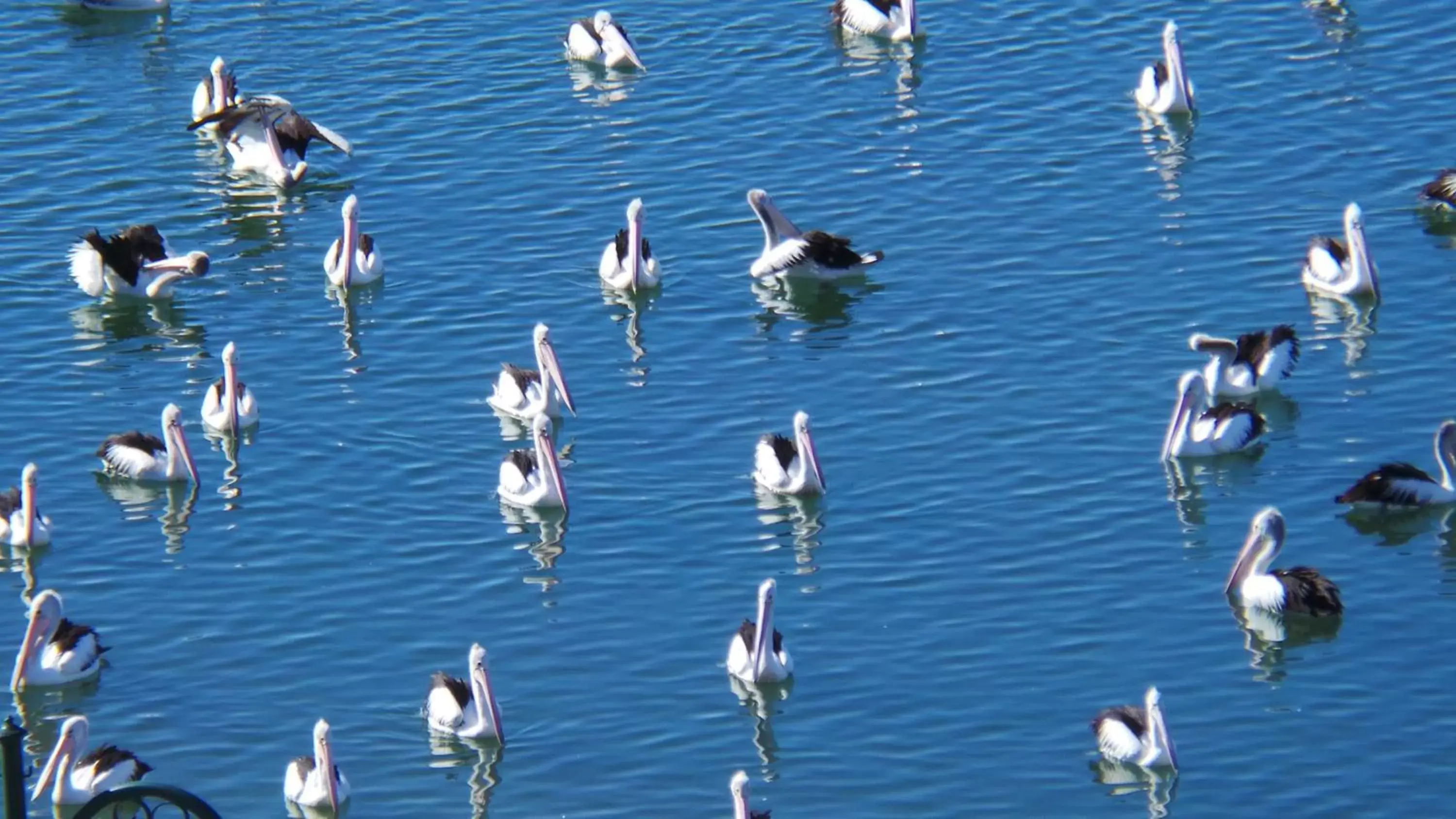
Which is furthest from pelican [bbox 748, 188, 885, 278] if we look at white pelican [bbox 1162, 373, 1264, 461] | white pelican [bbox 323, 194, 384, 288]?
white pelican [bbox 1162, 373, 1264, 461]

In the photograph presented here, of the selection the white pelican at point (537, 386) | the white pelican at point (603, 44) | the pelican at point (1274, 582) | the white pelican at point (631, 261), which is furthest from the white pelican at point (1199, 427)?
the white pelican at point (603, 44)

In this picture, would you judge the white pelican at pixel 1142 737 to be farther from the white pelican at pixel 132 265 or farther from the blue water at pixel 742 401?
the white pelican at pixel 132 265

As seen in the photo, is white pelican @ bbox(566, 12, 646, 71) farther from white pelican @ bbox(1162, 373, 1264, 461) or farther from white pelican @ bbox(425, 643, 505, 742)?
white pelican @ bbox(425, 643, 505, 742)

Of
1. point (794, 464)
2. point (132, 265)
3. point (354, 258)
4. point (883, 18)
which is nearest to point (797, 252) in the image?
point (354, 258)

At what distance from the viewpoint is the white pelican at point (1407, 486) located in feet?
66.9

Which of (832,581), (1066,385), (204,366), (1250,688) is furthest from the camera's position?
(204,366)

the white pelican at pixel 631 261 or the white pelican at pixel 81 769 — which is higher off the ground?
the white pelican at pixel 631 261

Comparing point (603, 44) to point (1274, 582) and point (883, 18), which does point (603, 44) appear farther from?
point (1274, 582)

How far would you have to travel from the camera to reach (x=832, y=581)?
19.8 m

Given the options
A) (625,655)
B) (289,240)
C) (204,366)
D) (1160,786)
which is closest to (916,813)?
(1160,786)

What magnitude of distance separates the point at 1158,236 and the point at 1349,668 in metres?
8.19

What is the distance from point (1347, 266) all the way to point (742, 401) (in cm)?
596

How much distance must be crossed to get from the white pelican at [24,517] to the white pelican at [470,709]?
14.3 feet

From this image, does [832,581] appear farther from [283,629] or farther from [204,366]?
[204,366]
